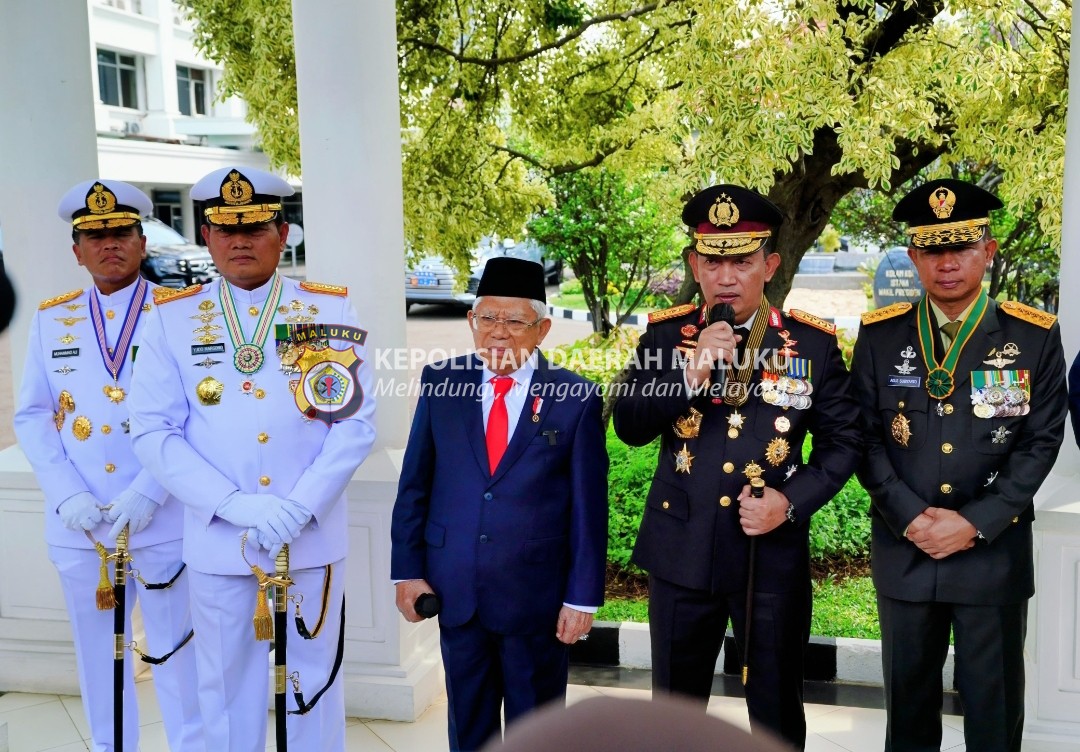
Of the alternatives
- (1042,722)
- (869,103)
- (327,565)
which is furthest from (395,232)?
(1042,722)

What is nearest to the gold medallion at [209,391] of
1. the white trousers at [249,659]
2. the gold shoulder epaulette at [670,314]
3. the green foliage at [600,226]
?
the white trousers at [249,659]

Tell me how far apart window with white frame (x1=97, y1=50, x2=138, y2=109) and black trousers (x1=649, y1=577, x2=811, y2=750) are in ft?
78.8

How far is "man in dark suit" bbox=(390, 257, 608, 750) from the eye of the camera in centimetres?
269

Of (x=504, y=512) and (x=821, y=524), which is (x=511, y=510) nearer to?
(x=504, y=512)

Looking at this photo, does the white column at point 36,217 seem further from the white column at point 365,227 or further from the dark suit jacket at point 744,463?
the dark suit jacket at point 744,463

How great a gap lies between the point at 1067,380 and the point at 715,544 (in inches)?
43.7

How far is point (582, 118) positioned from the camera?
6.20 metres

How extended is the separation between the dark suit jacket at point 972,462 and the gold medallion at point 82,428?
2.27m

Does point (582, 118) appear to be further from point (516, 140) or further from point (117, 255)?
point (117, 255)

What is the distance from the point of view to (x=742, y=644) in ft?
9.04

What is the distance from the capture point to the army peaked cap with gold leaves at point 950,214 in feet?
A: 8.94

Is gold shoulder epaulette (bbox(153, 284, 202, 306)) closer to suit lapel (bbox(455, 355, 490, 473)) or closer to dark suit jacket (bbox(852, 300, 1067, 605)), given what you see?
suit lapel (bbox(455, 355, 490, 473))

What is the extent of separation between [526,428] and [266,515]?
0.71 meters

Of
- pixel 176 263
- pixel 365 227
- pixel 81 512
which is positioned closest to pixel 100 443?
pixel 81 512
